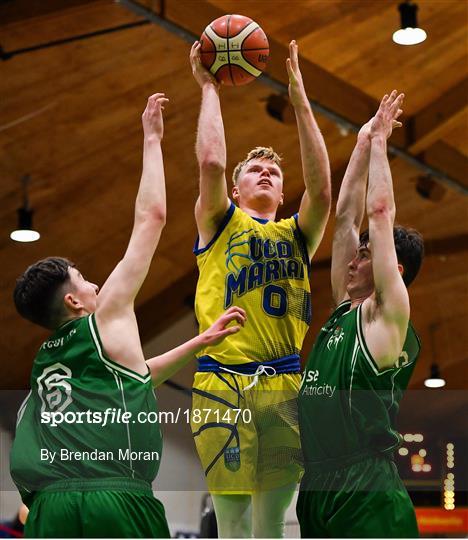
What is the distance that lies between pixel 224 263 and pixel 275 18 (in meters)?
6.12

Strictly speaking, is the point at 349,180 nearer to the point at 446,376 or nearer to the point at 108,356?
the point at 108,356

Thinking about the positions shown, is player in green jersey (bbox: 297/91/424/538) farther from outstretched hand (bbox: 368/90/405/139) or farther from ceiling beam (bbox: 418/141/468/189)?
ceiling beam (bbox: 418/141/468/189)

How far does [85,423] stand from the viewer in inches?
187

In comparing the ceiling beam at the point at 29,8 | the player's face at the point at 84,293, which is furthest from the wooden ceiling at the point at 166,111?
the player's face at the point at 84,293

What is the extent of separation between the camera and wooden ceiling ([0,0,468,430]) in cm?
1117

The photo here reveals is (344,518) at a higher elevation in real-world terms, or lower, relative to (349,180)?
lower

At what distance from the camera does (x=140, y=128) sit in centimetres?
1246

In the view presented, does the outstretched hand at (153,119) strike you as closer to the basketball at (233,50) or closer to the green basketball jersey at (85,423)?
the basketball at (233,50)

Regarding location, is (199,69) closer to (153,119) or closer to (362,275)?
(153,119)

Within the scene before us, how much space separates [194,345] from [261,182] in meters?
1.35

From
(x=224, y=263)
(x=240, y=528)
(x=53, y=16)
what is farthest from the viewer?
(x=53, y=16)

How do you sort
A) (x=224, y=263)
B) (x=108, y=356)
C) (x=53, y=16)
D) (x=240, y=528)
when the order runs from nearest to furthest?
1. (x=108, y=356)
2. (x=240, y=528)
3. (x=224, y=263)
4. (x=53, y=16)

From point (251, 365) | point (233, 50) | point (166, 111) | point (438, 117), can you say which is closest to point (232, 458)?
point (251, 365)

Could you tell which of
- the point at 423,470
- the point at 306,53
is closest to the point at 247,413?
the point at 423,470
